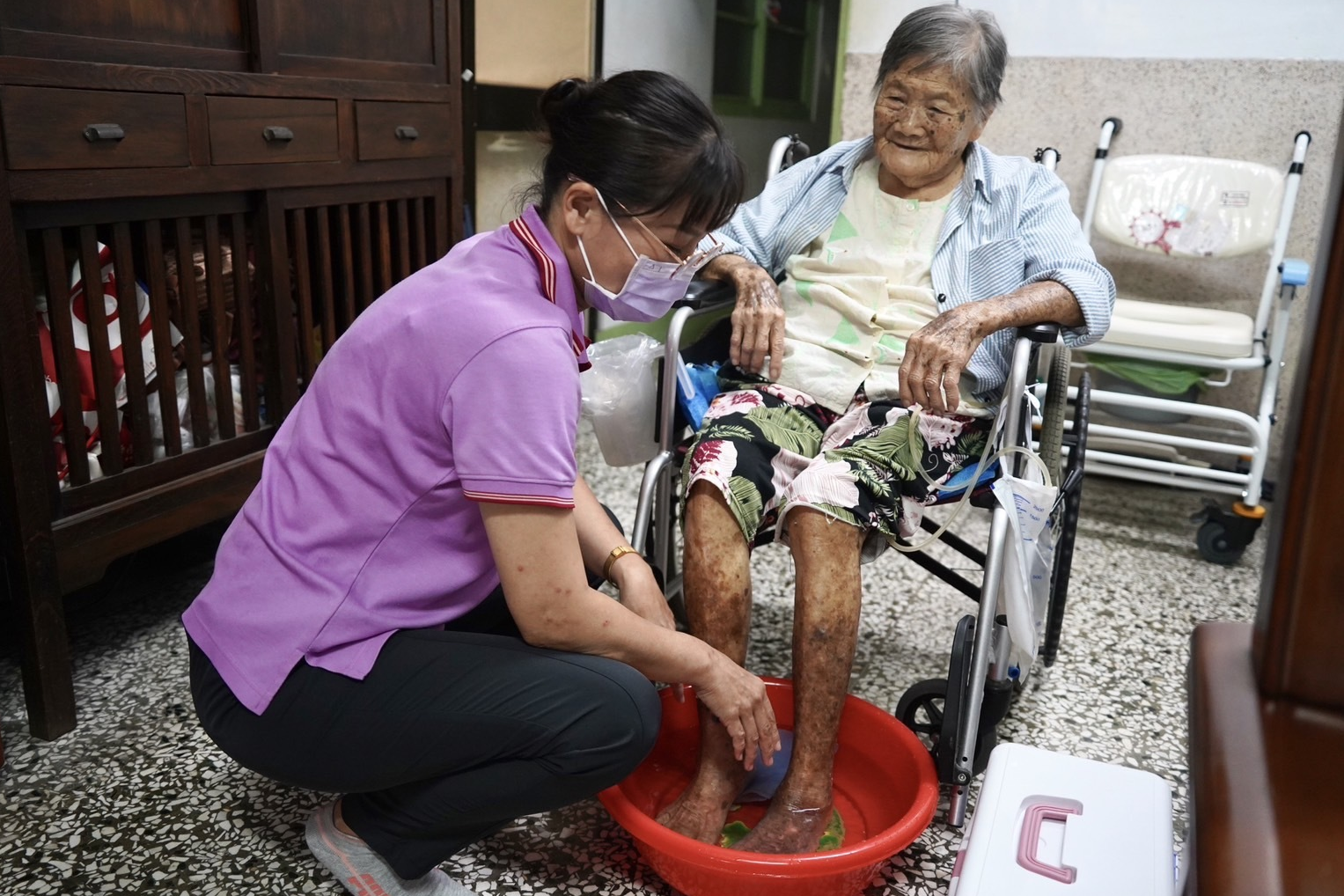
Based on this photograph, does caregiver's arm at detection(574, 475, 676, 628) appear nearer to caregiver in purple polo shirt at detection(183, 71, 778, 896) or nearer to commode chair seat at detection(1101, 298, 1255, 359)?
caregiver in purple polo shirt at detection(183, 71, 778, 896)

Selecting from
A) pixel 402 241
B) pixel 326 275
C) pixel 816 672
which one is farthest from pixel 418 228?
pixel 816 672

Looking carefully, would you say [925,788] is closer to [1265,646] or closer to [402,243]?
[1265,646]

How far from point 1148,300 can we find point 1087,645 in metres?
1.39

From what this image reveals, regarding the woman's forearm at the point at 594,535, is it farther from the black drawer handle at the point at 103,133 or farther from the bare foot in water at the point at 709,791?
the black drawer handle at the point at 103,133

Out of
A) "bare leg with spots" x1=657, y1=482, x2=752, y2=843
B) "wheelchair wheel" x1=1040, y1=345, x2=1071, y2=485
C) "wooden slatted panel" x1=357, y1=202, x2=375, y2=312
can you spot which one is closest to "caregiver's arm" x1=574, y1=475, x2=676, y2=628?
"bare leg with spots" x1=657, y1=482, x2=752, y2=843

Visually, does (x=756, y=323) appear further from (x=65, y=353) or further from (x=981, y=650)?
(x=65, y=353)

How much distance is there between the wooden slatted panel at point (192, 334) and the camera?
181 cm

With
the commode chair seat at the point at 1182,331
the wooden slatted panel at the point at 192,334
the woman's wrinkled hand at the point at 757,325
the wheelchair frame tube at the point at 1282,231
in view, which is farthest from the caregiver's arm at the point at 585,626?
the wheelchair frame tube at the point at 1282,231

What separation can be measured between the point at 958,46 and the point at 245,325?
1.36 meters

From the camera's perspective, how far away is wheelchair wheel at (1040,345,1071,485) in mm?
1802

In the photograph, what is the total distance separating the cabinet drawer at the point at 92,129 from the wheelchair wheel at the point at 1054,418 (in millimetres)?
1520

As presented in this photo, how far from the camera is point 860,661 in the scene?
79.2 inches

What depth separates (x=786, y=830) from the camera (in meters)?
1.37

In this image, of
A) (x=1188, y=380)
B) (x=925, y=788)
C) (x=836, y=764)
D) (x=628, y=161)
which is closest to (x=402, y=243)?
(x=628, y=161)
